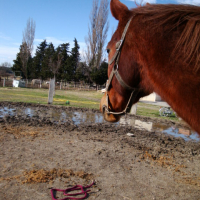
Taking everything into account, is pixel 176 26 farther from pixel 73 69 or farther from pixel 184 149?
pixel 73 69

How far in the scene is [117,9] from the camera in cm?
138

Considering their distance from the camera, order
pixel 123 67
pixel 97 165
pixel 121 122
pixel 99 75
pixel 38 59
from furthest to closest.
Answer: pixel 38 59 → pixel 99 75 → pixel 121 122 → pixel 97 165 → pixel 123 67

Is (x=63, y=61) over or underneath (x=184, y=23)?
over

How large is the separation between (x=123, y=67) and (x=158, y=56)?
11.2 inches

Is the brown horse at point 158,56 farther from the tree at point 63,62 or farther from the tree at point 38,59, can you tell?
the tree at point 38,59

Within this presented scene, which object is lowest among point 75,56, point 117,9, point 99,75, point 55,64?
point 117,9

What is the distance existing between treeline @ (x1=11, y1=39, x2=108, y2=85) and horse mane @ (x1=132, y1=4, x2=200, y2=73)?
34502 millimetres

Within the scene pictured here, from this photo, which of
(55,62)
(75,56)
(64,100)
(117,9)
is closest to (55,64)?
(55,62)

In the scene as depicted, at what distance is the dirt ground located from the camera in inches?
105

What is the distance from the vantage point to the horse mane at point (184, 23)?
99 cm

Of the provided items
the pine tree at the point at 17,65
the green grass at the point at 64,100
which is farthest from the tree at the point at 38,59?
Result: the green grass at the point at 64,100

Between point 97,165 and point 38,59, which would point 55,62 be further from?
point 97,165

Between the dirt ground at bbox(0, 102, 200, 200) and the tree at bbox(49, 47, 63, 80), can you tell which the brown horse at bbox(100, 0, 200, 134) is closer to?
the dirt ground at bbox(0, 102, 200, 200)

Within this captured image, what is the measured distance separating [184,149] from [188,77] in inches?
197
